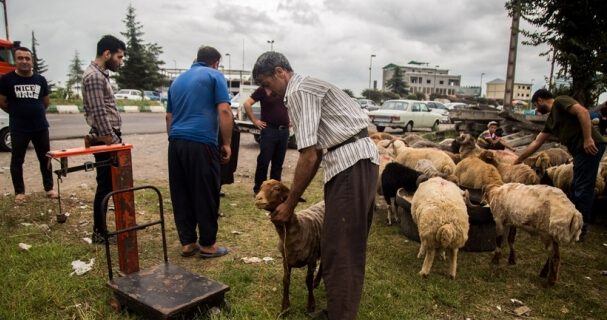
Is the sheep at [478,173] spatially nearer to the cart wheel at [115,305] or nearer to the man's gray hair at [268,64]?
the man's gray hair at [268,64]

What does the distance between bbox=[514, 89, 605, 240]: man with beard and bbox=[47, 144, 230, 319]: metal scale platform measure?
466cm

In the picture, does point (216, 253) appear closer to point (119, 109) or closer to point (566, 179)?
point (566, 179)

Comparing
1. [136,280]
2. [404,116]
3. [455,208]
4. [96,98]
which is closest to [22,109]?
[96,98]

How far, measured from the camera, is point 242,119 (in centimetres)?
1434

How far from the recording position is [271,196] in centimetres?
→ 304

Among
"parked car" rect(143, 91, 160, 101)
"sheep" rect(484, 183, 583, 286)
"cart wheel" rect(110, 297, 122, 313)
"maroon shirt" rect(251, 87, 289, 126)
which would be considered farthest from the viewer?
"parked car" rect(143, 91, 160, 101)

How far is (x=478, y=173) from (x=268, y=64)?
4313mm

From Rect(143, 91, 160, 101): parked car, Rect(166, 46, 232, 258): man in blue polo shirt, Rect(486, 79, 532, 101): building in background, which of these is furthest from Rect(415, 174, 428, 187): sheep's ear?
Rect(486, 79, 532, 101): building in background

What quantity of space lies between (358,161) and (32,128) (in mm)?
5443

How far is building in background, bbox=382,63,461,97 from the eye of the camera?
347ft

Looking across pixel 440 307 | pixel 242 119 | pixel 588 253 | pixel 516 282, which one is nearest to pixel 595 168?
pixel 588 253

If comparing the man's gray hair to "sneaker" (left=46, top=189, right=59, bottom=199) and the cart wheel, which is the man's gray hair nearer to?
the cart wheel

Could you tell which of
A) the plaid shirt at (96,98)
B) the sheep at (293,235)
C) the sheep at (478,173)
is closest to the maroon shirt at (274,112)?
the plaid shirt at (96,98)

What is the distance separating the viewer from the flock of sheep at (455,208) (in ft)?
10.9
